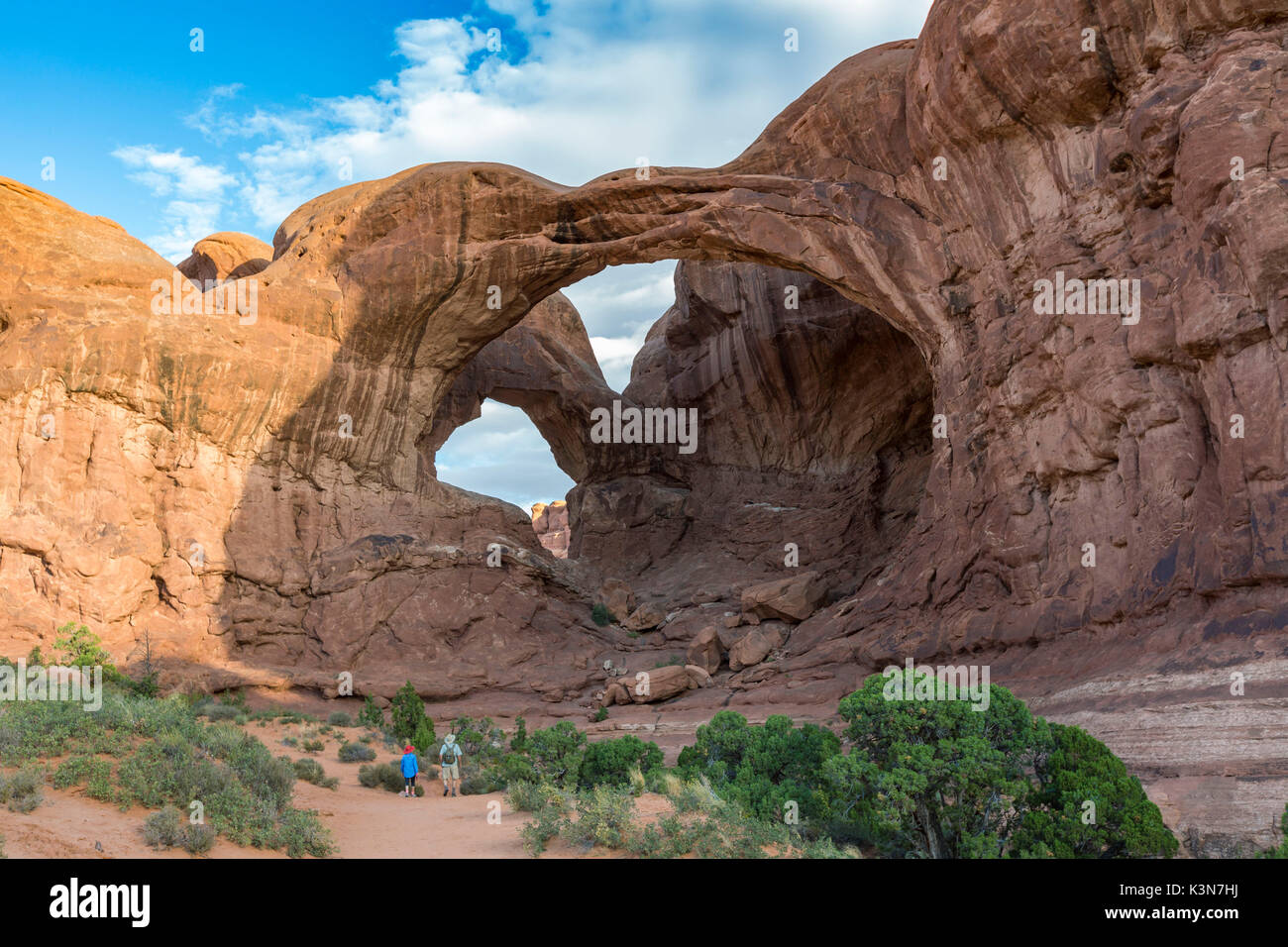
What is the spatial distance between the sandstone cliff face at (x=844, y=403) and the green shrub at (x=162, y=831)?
11168 millimetres

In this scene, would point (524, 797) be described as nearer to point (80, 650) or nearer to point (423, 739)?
point (423, 739)

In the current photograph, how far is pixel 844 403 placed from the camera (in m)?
34.7

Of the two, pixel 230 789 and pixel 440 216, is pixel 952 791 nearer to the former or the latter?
pixel 230 789

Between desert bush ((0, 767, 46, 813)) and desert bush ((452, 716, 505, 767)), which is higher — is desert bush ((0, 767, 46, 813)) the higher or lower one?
the higher one

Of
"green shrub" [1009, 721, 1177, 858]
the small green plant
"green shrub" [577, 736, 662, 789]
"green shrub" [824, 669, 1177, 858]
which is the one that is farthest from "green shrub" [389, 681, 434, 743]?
"green shrub" [1009, 721, 1177, 858]

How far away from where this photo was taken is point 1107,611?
54.1ft

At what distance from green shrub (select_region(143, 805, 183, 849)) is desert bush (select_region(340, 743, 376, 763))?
882 cm

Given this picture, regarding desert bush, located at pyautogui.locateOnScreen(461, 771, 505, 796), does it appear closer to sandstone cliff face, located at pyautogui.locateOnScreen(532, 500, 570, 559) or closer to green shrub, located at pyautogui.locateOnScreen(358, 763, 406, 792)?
green shrub, located at pyautogui.locateOnScreen(358, 763, 406, 792)

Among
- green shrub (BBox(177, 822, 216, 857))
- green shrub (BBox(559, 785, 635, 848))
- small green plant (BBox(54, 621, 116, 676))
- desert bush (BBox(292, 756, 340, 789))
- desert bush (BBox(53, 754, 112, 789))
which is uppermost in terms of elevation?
small green plant (BBox(54, 621, 116, 676))

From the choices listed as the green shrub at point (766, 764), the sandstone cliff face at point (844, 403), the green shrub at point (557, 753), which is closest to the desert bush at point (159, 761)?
the green shrub at point (557, 753)

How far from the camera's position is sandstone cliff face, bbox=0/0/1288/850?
14.6 m

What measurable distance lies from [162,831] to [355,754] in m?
9.27

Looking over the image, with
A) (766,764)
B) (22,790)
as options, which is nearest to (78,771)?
(22,790)

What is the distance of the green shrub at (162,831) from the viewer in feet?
29.2
